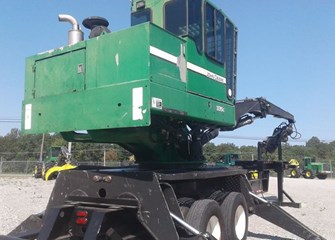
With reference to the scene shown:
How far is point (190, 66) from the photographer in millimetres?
5645

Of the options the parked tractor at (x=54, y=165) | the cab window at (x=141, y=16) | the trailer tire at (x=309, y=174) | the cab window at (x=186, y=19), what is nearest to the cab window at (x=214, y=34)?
the cab window at (x=186, y=19)

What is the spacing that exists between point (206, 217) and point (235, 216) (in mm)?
1203

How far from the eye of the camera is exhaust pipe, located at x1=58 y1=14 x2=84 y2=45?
19.0ft

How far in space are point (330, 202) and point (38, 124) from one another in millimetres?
12344

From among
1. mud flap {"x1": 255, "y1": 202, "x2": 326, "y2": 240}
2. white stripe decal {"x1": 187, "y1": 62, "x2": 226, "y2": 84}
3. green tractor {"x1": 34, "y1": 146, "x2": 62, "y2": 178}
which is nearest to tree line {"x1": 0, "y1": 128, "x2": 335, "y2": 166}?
green tractor {"x1": 34, "y1": 146, "x2": 62, "y2": 178}

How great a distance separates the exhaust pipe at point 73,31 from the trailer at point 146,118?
0.05 ft

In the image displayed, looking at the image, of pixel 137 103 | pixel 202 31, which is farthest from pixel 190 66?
pixel 137 103

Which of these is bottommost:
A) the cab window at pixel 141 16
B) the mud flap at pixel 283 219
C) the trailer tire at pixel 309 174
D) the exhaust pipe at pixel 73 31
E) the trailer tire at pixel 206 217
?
the trailer tire at pixel 309 174

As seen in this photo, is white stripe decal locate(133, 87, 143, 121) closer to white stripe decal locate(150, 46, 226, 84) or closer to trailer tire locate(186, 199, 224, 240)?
white stripe decal locate(150, 46, 226, 84)

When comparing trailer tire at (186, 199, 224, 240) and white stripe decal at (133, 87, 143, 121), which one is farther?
trailer tire at (186, 199, 224, 240)

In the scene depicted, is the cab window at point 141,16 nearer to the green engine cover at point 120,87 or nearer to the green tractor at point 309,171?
the green engine cover at point 120,87

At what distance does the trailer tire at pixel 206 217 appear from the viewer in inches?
206

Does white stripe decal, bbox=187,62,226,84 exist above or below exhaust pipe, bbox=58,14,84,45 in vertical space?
below

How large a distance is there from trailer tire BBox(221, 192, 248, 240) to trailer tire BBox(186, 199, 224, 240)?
19 centimetres
